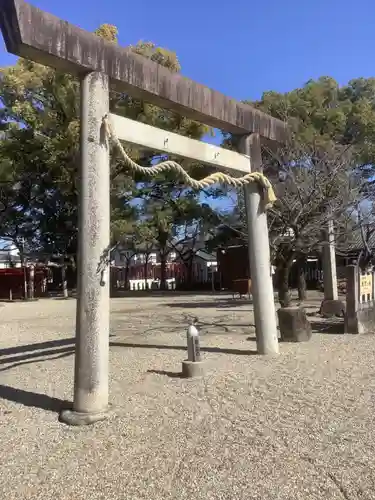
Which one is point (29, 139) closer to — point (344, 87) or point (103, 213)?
point (344, 87)

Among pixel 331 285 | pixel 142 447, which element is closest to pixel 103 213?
pixel 142 447

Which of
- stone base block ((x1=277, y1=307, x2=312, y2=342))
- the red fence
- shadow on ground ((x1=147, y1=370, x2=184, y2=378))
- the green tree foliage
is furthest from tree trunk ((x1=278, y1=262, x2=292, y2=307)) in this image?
the red fence

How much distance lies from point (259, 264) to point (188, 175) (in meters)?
2.08

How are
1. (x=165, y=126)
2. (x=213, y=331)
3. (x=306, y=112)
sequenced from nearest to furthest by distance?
(x=213, y=331) → (x=306, y=112) → (x=165, y=126)

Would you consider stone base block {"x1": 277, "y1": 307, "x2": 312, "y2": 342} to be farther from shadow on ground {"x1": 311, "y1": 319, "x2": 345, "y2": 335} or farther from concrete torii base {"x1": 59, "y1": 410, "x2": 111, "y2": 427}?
concrete torii base {"x1": 59, "y1": 410, "x2": 111, "y2": 427}

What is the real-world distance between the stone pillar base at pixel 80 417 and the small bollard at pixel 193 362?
172 cm

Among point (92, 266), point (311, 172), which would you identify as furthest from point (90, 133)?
point (311, 172)

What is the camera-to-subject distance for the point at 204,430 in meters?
4.77

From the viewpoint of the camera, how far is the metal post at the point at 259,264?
324 inches

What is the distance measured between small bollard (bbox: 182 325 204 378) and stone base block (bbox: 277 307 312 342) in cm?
300

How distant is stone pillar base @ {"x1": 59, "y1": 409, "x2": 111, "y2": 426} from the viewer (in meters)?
5.15

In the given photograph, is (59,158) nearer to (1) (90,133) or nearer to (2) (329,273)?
(2) (329,273)

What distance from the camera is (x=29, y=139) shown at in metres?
25.8

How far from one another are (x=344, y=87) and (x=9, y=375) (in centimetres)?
2328
